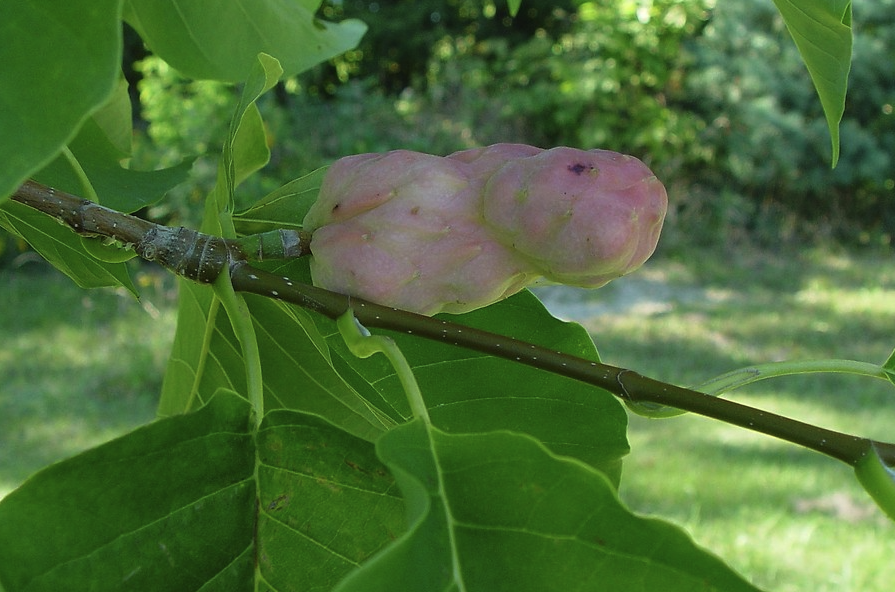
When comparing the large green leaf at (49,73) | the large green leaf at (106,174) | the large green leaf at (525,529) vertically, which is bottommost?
the large green leaf at (106,174)

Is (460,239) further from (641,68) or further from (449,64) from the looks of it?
(449,64)

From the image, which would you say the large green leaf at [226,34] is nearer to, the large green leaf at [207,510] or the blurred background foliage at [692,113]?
the large green leaf at [207,510]

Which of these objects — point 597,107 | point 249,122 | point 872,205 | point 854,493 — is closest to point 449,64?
point 597,107

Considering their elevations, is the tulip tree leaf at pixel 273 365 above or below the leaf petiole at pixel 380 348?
below

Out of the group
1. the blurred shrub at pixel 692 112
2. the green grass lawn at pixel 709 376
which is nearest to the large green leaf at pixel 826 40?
the green grass lawn at pixel 709 376

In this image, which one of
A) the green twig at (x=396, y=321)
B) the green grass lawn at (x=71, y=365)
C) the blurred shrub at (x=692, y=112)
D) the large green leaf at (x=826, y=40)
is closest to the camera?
the green twig at (x=396, y=321)

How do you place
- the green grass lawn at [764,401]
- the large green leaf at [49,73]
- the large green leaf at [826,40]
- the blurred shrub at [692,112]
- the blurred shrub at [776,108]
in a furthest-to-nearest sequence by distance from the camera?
the blurred shrub at [776,108] < the blurred shrub at [692,112] < the green grass lawn at [764,401] < the large green leaf at [826,40] < the large green leaf at [49,73]
